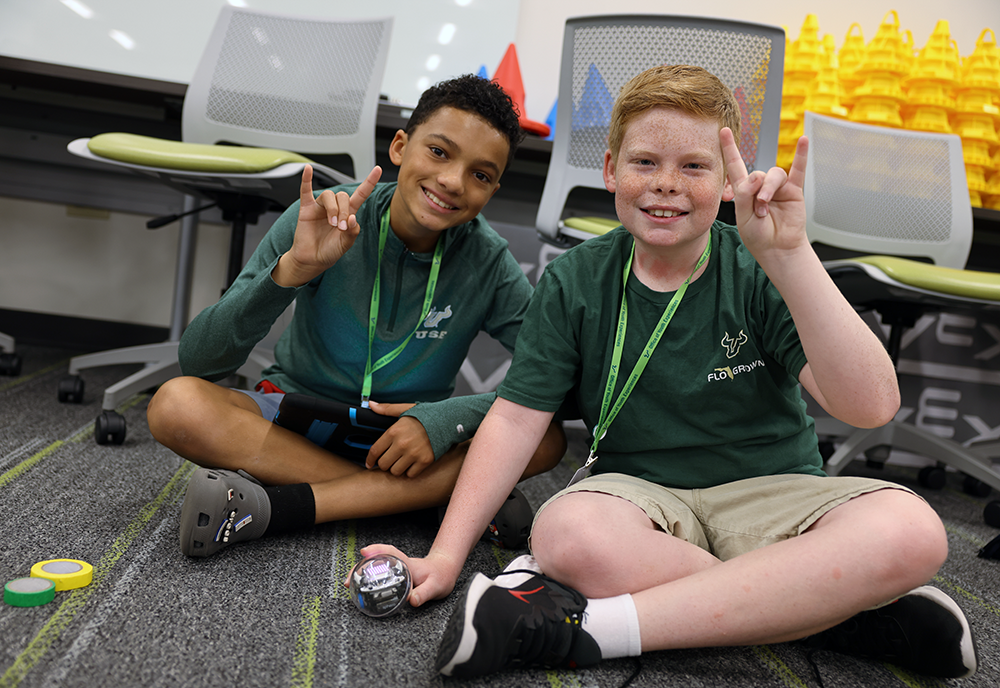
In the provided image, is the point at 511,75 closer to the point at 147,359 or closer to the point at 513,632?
the point at 147,359

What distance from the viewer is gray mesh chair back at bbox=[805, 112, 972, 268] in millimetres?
2016

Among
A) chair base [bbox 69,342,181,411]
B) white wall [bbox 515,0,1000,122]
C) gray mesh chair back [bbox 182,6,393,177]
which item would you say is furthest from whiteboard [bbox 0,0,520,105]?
chair base [bbox 69,342,181,411]

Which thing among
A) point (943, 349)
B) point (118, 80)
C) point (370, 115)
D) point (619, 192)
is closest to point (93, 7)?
point (118, 80)

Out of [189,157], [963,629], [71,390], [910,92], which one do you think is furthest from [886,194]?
[71,390]

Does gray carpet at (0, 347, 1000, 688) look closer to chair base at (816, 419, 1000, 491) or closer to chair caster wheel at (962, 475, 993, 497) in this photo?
chair base at (816, 419, 1000, 491)

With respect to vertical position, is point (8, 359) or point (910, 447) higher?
point (910, 447)

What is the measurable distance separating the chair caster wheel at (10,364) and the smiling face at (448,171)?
140cm

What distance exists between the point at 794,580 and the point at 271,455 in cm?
70

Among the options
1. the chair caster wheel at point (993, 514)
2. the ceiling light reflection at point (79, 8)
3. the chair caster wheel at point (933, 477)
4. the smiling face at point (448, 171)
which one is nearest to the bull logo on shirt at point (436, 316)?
the smiling face at point (448, 171)

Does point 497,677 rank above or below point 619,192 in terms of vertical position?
below

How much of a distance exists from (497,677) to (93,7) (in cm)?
283

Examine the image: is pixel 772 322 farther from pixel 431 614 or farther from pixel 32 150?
pixel 32 150

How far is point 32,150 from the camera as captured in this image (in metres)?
2.19

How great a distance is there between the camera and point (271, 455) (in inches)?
38.2
